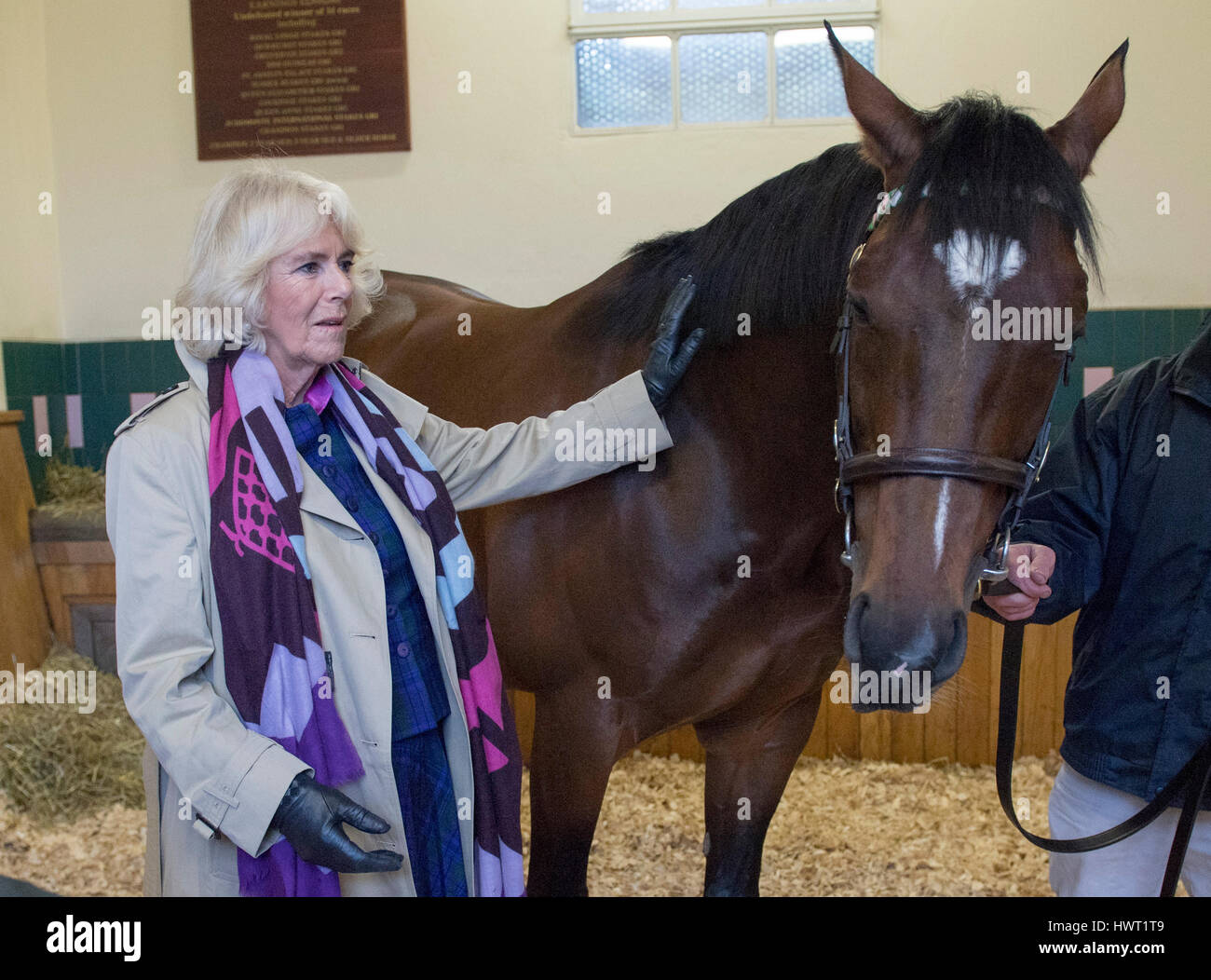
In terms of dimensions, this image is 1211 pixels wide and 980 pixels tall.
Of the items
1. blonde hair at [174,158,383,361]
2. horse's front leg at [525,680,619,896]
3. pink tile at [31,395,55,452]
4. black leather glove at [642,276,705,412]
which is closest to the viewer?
blonde hair at [174,158,383,361]

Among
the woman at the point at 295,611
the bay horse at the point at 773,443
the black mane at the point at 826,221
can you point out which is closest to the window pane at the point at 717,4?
the bay horse at the point at 773,443

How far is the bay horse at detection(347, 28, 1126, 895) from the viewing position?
1129 millimetres

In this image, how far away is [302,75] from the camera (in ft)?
12.7

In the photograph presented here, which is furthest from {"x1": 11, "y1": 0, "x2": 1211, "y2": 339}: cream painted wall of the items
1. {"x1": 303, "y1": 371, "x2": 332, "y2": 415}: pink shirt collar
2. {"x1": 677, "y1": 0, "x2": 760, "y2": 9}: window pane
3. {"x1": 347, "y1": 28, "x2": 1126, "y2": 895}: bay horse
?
{"x1": 303, "y1": 371, "x2": 332, "y2": 415}: pink shirt collar

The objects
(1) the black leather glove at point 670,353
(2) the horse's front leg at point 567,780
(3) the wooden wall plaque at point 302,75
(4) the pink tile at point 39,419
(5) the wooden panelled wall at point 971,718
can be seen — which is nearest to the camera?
(1) the black leather glove at point 670,353

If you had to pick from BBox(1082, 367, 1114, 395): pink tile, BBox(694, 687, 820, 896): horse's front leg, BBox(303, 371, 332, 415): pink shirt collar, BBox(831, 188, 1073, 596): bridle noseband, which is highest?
BBox(303, 371, 332, 415): pink shirt collar

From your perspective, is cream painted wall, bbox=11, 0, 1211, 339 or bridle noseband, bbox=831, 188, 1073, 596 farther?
cream painted wall, bbox=11, 0, 1211, 339

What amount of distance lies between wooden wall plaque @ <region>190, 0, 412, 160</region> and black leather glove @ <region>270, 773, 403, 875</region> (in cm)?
321

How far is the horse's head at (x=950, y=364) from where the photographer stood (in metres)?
1.11

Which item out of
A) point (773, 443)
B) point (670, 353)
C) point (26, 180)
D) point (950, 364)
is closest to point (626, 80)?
point (26, 180)

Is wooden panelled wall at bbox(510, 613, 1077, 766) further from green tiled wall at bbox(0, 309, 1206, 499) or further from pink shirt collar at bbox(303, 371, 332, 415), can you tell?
pink shirt collar at bbox(303, 371, 332, 415)

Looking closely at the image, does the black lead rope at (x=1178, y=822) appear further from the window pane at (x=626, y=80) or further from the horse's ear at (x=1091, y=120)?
the window pane at (x=626, y=80)

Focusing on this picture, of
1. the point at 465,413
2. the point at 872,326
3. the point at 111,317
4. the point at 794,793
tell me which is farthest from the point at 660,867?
the point at 111,317

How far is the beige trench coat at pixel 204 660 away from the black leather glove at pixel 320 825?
20mm
